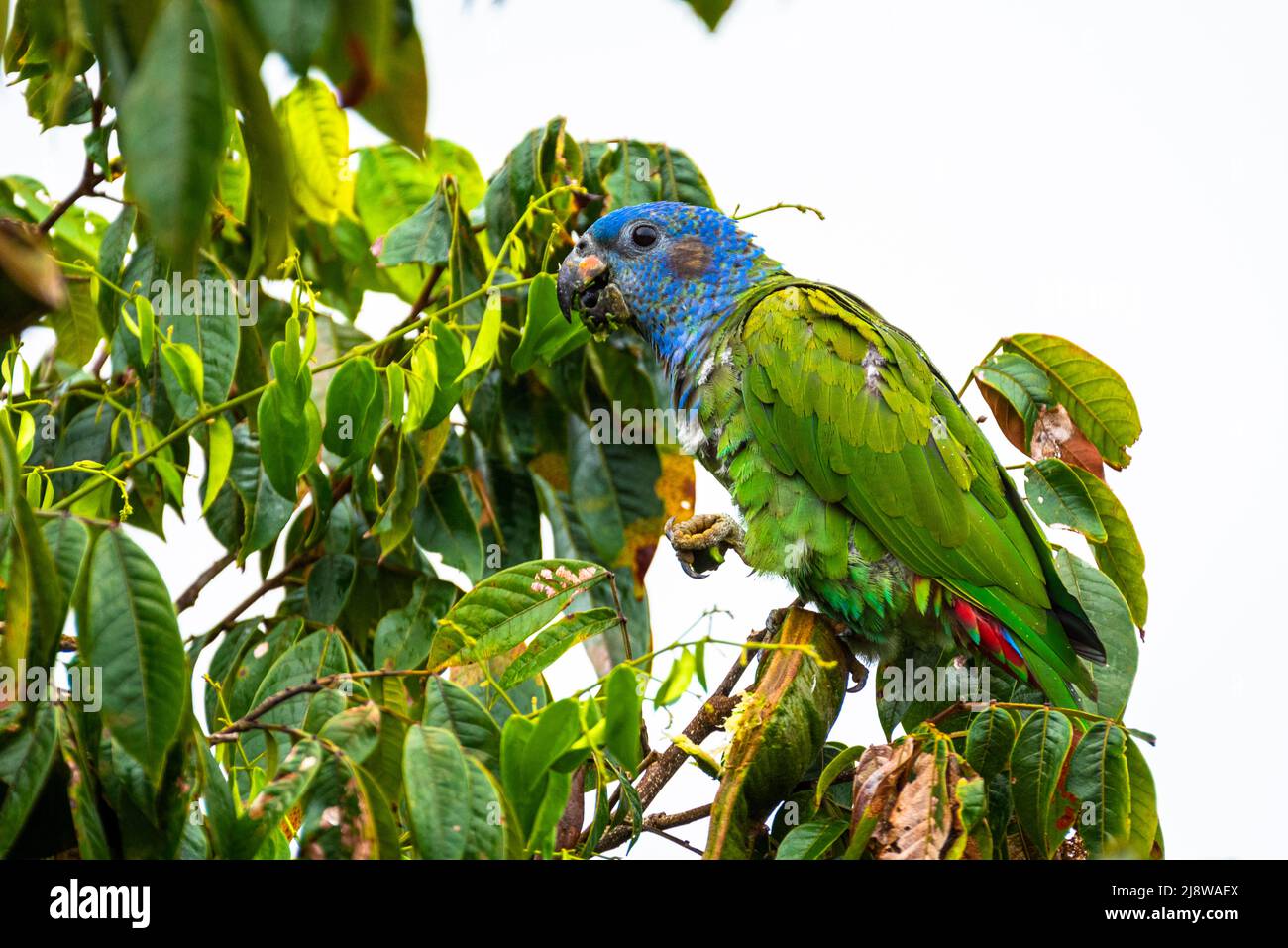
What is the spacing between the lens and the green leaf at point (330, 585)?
90.9 inches

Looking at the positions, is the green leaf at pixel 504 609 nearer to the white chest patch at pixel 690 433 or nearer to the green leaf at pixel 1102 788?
the green leaf at pixel 1102 788

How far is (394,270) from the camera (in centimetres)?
283

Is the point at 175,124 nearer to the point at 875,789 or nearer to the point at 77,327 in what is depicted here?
the point at 875,789

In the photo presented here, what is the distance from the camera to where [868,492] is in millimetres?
2311

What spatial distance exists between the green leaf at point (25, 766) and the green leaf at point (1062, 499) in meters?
1.58

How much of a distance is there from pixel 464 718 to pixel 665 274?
63.3 inches

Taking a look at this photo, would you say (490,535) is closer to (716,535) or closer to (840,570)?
(716,535)

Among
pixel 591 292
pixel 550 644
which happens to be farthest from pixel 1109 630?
pixel 591 292

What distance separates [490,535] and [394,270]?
761 millimetres

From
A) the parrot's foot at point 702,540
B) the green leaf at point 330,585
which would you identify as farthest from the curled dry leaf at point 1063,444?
the green leaf at point 330,585

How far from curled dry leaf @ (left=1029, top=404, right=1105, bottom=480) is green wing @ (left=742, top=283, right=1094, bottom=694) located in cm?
Answer: 19

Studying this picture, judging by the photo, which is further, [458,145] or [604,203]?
[458,145]

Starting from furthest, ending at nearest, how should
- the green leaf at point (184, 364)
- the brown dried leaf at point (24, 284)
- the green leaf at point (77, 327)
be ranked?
the green leaf at point (77, 327) → the green leaf at point (184, 364) → the brown dried leaf at point (24, 284)
